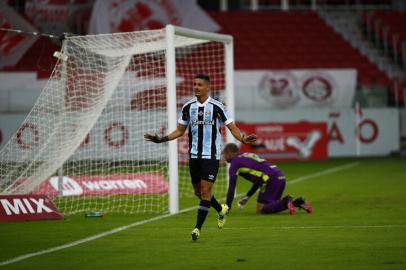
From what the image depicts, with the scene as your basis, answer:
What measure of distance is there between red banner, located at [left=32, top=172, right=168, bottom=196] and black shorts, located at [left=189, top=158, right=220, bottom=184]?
6073 mm

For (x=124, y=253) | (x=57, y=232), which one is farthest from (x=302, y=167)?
(x=124, y=253)

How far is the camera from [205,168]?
11.6m

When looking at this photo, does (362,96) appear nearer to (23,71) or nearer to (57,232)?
(23,71)

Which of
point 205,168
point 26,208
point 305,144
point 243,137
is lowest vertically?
point 305,144

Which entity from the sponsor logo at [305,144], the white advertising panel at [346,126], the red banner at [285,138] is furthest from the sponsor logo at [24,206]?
the sponsor logo at [305,144]

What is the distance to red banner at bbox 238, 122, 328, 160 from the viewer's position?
1166 inches

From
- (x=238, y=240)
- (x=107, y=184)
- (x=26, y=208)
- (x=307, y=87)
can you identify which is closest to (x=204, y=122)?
(x=238, y=240)

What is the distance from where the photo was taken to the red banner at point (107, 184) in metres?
17.8

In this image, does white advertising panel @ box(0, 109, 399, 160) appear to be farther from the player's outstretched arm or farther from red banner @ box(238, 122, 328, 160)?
the player's outstretched arm

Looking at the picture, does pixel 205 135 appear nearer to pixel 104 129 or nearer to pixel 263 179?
pixel 263 179

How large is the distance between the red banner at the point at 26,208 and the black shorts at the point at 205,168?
10.3ft

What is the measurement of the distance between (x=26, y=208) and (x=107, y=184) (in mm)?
4449

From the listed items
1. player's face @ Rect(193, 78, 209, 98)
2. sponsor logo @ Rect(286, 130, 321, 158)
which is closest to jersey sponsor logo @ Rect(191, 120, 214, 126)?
player's face @ Rect(193, 78, 209, 98)

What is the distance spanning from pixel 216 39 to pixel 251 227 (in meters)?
5.60
